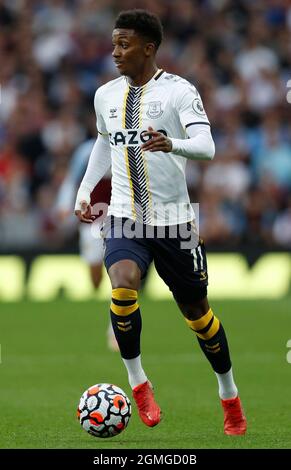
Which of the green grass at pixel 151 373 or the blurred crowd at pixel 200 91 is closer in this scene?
the green grass at pixel 151 373

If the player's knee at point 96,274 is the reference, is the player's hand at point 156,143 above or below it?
above

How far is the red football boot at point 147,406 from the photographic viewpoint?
6.77 meters

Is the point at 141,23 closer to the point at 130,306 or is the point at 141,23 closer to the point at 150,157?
the point at 150,157

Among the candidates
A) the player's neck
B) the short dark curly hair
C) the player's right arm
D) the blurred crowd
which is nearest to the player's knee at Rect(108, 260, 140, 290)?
the player's right arm

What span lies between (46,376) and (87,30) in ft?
36.5

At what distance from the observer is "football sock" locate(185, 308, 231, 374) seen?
695 cm

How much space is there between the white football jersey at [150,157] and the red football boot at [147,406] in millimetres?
980

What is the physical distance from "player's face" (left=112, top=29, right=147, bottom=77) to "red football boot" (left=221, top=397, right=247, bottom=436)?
205cm

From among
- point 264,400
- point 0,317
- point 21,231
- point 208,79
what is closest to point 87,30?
point 208,79

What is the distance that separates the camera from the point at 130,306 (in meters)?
6.68

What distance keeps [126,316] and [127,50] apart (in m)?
1.59

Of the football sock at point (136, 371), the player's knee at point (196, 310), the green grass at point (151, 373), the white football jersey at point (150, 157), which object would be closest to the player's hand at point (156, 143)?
the white football jersey at point (150, 157)

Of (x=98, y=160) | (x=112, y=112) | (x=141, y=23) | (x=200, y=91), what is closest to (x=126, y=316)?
(x=98, y=160)

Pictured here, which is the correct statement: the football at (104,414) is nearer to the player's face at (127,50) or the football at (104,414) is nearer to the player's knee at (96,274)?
the player's face at (127,50)
